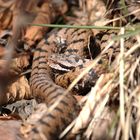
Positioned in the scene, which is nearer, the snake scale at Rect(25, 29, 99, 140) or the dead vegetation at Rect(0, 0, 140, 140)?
the dead vegetation at Rect(0, 0, 140, 140)

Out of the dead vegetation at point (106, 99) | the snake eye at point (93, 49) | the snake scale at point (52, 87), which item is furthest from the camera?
the snake eye at point (93, 49)

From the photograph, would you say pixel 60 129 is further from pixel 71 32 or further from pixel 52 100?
pixel 71 32

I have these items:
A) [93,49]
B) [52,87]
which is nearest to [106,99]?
[52,87]

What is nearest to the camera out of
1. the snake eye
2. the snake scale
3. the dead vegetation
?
the dead vegetation

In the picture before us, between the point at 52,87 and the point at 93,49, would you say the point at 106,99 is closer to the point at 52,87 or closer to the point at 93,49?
the point at 52,87

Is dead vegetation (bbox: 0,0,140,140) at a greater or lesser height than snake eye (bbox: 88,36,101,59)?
lesser

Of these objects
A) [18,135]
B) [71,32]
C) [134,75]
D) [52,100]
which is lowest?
[18,135]

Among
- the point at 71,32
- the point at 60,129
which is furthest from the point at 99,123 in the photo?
the point at 71,32

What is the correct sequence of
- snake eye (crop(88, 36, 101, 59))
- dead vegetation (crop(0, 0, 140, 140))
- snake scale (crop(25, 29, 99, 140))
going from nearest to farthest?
dead vegetation (crop(0, 0, 140, 140)), snake scale (crop(25, 29, 99, 140)), snake eye (crop(88, 36, 101, 59))
